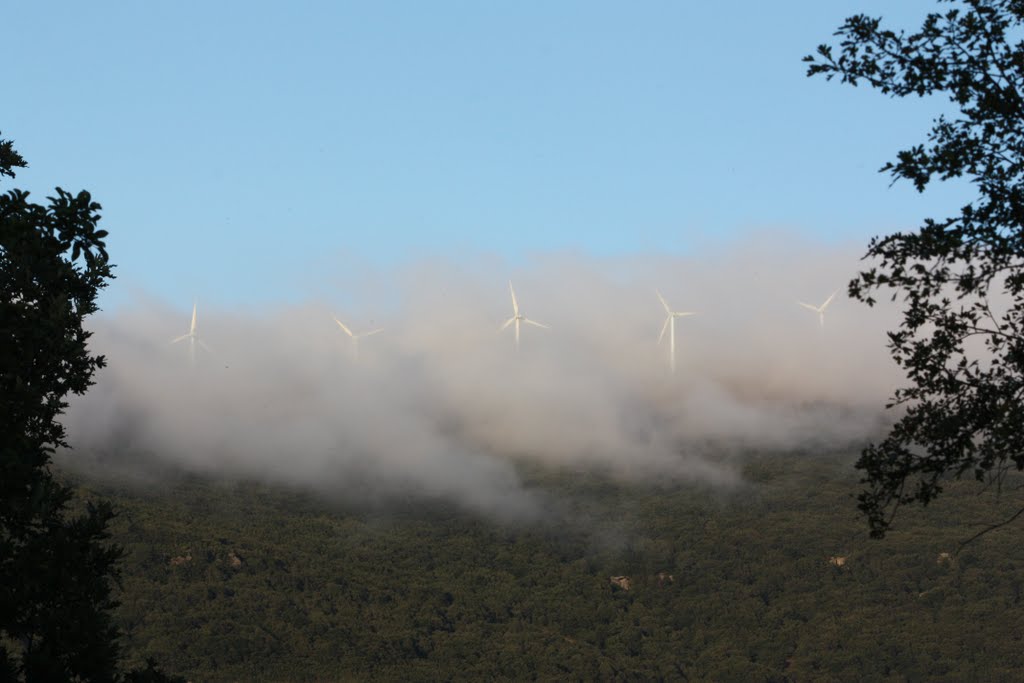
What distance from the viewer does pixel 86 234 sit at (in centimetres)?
Result: 2169

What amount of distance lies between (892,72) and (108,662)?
16.2 metres

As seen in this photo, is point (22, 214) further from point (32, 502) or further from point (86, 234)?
point (32, 502)

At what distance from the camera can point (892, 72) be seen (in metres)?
18.5

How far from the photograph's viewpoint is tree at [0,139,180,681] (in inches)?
810

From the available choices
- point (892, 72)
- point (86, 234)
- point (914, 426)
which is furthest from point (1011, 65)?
point (86, 234)

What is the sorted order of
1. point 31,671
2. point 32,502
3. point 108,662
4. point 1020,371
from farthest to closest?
point 108,662, point 31,671, point 32,502, point 1020,371

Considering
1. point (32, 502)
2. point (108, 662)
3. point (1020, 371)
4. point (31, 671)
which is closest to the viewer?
point (1020, 371)

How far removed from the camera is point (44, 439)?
69.8ft

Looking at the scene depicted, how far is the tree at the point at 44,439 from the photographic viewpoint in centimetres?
2056

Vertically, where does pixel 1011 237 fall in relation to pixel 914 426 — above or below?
above

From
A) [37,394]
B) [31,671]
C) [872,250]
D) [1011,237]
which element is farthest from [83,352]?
[1011,237]

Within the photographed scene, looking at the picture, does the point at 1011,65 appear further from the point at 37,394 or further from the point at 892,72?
the point at 37,394

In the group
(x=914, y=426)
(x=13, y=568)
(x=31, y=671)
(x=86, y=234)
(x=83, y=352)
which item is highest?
(x=86, y=234)

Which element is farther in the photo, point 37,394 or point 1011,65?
point 37,394
